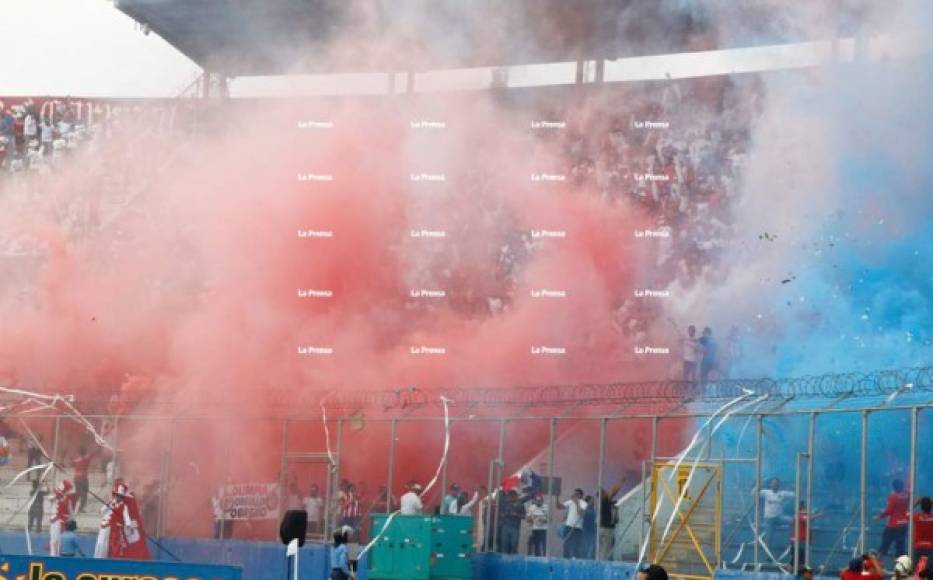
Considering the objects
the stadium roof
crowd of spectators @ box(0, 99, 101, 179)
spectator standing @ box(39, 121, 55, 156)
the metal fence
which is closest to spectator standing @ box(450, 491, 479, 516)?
the metal fence

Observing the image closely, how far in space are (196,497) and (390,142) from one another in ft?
41.1

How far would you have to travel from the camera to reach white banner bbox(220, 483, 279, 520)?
1143 inches

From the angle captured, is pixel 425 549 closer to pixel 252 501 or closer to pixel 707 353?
pixel 252 501

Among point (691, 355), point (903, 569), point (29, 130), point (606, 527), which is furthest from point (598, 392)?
point (29, 130)

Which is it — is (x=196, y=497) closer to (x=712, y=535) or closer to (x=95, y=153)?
(x=712, y=535)

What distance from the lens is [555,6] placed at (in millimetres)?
40219

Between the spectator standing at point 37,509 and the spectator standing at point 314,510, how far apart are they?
5.19 meters

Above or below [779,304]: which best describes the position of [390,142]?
above

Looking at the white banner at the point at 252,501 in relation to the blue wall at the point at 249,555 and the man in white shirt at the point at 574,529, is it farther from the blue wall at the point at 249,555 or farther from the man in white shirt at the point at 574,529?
the man in white shirt at the point at 574,529

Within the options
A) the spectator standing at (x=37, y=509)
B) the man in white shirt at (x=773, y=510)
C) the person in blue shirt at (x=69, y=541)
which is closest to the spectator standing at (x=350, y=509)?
the person in blue shirt at (x=69, y=541)

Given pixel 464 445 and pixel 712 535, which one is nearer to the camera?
pixel 712 535

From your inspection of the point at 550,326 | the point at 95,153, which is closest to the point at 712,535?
the point at 550,326

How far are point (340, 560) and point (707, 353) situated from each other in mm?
10686

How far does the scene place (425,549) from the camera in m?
25.0
